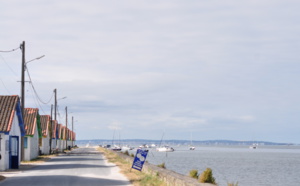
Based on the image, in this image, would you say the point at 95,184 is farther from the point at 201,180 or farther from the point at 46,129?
the point at 46,129

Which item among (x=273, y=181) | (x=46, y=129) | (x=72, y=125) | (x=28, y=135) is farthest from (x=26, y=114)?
(x=72, y=125)

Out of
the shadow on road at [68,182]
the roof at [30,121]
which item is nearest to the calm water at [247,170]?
the roof at [30,121]

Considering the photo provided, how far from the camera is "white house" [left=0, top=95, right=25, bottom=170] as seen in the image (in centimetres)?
3297

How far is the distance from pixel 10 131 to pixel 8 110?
56.6 inches

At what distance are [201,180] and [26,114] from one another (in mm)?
34211

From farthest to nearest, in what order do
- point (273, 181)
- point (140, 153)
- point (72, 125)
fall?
1. point (72, 125)
2. point (273, 181)
3. point (140, 153)

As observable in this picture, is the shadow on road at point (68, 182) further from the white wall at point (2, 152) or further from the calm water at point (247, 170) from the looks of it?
the calm water at point (247, 170)

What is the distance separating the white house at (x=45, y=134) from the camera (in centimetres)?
6454

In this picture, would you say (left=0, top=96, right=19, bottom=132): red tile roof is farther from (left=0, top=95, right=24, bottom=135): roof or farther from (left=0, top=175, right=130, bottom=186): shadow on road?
(left=0, top=175, right=130, bottom=186): shadow on road

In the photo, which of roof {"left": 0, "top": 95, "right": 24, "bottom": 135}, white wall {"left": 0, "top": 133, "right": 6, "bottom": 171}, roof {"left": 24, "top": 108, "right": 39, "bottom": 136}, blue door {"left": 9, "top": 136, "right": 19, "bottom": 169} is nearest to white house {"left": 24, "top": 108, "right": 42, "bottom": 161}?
roof {"left": 24, "top": 108, "right": 39, "bottom": 136}

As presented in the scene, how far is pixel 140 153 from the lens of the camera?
2845 cm

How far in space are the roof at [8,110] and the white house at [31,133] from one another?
11291mm

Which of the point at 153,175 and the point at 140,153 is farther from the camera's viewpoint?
the point at 140,153

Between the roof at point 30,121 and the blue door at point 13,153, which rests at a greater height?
the roof at point 30,121
